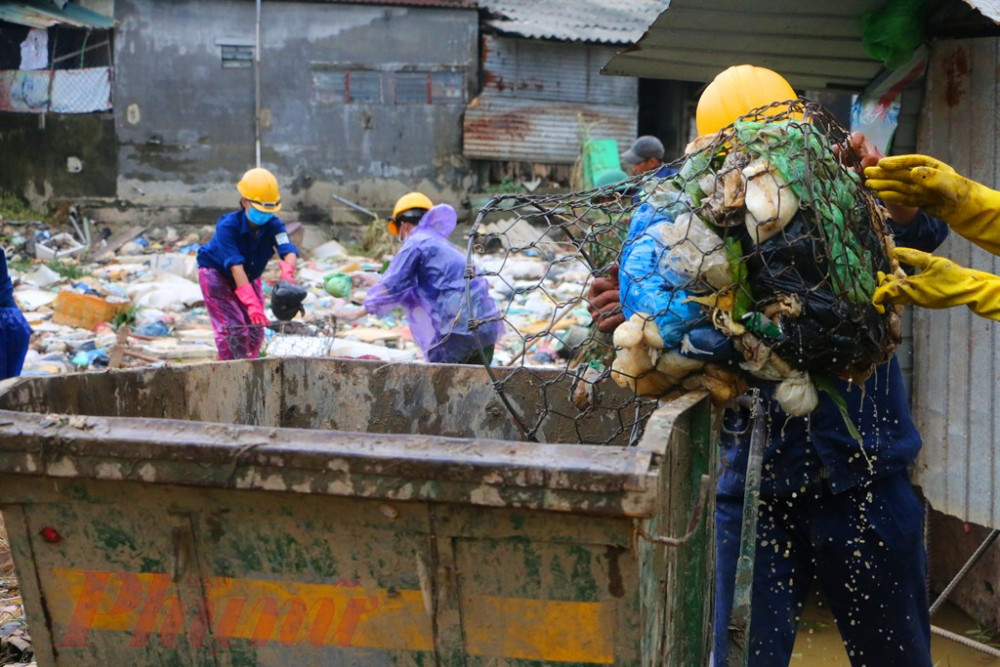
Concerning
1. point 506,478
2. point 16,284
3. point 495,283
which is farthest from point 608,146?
point 506,478

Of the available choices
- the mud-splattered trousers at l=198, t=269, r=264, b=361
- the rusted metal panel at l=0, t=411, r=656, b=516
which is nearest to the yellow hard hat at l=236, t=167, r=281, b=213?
the mud-splattered trousers at l=198, t=269, r=264, b=361

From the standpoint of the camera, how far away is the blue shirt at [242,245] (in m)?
7.30

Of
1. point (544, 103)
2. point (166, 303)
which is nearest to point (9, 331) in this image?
point (166, 303)

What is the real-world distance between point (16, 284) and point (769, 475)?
426 inches

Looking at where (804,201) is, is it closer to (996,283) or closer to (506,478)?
(996,283)

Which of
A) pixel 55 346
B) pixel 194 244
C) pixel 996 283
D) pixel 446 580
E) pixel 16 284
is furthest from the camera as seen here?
pixel 194 244

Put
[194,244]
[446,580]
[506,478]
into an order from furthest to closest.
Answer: [194,244], [446,580], [506,478]

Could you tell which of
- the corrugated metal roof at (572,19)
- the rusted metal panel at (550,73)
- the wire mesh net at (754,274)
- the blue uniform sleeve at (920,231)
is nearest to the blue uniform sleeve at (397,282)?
the blue uniform sleeve at (920,231)

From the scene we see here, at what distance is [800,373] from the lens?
262 centimetres

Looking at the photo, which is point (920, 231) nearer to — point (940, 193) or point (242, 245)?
point (940, 193)

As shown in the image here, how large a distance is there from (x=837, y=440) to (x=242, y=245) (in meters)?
5.37

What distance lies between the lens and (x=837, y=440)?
9.61 ft

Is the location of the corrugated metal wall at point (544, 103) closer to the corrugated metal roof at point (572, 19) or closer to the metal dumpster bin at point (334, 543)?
the corrugated metal roof at point (572, 19)

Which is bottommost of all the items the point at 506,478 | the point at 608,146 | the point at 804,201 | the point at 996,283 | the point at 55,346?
the point at 55,346
